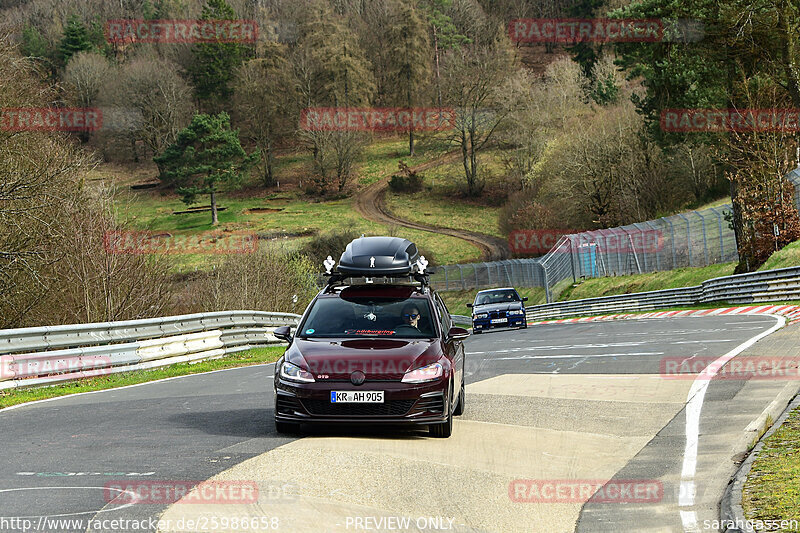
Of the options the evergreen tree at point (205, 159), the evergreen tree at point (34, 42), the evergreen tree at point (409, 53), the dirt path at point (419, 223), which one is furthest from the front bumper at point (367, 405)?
the evergreen tree at point (34, 42)

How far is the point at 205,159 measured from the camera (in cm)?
9844

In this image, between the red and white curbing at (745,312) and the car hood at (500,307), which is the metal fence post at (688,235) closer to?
the red and white curbing at (745,312)

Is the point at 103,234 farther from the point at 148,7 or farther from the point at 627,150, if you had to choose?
the point at 148,7

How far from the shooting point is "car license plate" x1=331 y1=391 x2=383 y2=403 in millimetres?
9539

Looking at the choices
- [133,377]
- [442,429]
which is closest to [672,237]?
[133,377]

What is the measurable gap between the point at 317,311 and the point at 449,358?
168 centimetres

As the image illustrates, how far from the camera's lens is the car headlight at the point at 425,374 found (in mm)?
9750

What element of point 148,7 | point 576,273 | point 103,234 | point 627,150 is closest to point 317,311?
point 103,234

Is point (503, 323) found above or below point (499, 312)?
below

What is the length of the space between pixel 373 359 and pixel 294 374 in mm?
822

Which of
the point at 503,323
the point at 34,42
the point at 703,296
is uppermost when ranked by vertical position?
the point at 34,42

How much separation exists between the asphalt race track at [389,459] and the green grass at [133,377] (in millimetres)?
1268

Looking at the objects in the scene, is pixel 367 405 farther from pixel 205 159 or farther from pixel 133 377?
pixel 205 159

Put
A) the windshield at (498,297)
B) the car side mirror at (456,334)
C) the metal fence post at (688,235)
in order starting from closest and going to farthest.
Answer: the car side mirror at (456,334) < the windshield at (498,297) < the metal fence post at (688,235)
